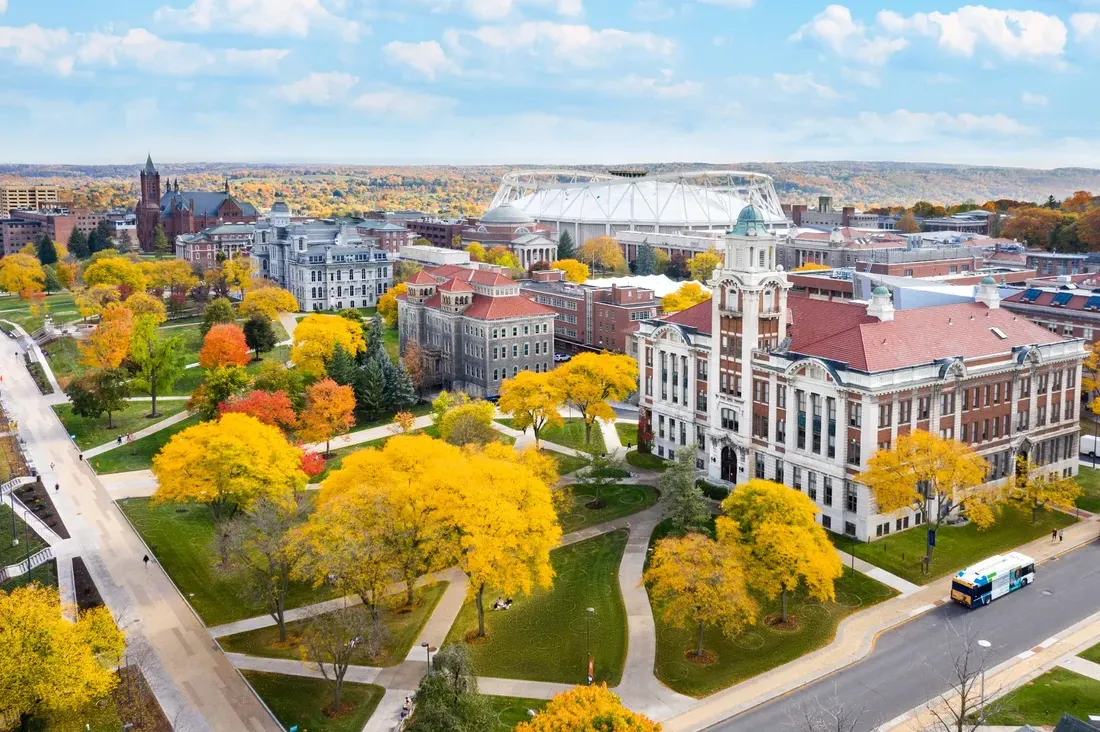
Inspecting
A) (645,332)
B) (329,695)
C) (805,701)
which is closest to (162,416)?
(645,332)

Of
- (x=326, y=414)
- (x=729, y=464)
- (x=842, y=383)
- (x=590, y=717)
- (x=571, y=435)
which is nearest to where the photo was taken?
(x=590, y=717)

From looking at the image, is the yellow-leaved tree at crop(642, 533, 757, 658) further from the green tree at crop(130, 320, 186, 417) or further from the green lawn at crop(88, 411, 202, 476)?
the green tree at crop(130, 320, 186, 417)

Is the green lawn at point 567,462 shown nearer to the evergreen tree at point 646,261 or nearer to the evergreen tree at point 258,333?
the evergreen tree at point 258,333

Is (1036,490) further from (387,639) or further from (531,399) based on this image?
(387,639)

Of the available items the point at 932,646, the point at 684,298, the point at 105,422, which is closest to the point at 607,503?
the point at 932,646

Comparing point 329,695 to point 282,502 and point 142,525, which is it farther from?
point 142,525

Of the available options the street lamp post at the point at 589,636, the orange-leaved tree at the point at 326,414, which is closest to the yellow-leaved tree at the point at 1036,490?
the street lamp post at the point at 589,636

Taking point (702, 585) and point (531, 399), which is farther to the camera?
point (531, 399)

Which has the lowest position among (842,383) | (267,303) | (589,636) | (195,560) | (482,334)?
(589,636)
